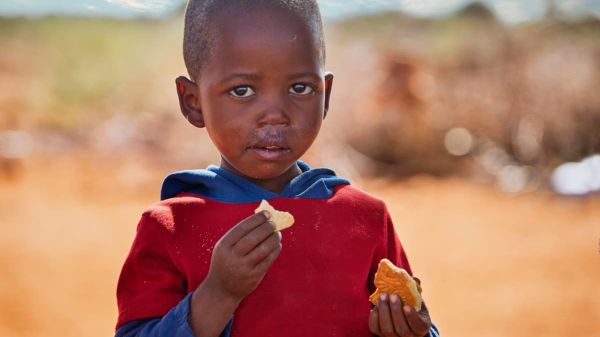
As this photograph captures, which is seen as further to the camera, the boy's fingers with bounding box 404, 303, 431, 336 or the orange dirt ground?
the orange dirt ground

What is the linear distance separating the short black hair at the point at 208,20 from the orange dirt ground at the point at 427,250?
424 centimetres

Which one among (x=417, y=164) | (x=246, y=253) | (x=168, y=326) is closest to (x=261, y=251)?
(x=246, y=253)

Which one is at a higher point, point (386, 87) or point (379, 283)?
point (386, 87)

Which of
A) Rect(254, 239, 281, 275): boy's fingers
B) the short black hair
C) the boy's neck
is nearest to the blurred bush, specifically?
the boy's neck

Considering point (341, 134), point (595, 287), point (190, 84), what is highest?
point (341, 134)

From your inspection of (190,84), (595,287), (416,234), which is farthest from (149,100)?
(190,84)

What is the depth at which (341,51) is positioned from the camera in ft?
43.9

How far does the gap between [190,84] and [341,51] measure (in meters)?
11.4

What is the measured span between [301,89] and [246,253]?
508mm

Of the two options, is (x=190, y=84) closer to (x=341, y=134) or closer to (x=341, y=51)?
(x=341, y=134)

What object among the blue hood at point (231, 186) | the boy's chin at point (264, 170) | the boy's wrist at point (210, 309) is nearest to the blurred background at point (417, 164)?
the blue hood at point (231, 186)

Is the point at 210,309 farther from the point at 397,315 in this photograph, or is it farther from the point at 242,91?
the point at 242,91

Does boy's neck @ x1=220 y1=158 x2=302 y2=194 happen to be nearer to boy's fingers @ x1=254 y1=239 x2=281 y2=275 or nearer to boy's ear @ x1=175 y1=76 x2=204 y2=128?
boy's ear @ x1=175 y1=76 x2=204 y2=128

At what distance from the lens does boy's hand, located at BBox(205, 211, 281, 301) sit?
174 cm
